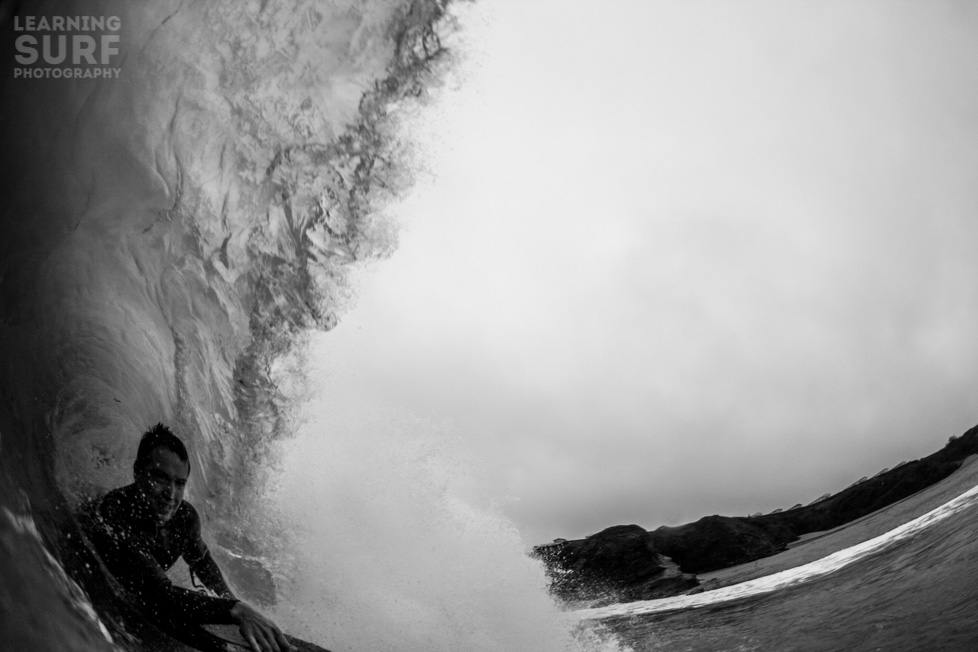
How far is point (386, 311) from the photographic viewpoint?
2.65 metres

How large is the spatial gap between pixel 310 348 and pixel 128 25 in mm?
1413

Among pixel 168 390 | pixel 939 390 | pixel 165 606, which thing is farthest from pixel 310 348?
pixel 939 390

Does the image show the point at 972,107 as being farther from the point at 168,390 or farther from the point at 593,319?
the point at 168,390

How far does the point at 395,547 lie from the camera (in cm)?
297

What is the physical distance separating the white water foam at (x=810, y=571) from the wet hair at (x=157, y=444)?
78.5 inches

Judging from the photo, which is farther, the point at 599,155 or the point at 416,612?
the point at 416,612

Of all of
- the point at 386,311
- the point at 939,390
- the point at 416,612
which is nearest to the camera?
the point at 939,390

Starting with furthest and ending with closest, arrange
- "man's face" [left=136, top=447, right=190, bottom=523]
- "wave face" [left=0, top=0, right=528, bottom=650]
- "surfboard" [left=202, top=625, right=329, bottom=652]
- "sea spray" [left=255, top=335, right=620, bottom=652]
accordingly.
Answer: "sea spray" [left=255, top=335, right=620, bottom=652] → "man's face" [left=136, top=447, right=190, bottom=523] → "surfboard" [left=202, top=625, right=329, bottom=652] → "wave face" [left=0, top=0, right=528, bottom=650]

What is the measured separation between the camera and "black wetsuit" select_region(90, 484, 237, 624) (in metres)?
2.49

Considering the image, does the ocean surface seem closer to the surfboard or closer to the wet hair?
the wet hair

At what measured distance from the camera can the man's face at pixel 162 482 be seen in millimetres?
2617

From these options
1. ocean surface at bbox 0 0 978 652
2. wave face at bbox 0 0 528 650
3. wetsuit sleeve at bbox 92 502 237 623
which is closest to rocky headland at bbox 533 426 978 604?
ocean surface at bbox 0 0 978 652

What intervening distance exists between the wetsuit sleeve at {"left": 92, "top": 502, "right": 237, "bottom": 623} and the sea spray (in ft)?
1.43

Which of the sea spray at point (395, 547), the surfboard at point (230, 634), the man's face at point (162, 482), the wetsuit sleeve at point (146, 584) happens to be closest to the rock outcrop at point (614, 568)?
the sea spray at point (395, 547)
